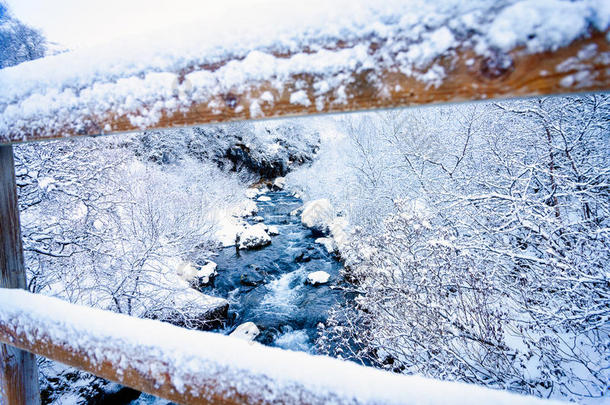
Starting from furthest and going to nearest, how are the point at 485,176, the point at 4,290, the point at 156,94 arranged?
1. the point at 485,176
2. the point at 4,290
3. the point at 156,94

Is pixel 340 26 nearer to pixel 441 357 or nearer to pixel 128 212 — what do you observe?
pixel 441 357

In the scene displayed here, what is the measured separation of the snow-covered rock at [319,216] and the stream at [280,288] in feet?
1.73

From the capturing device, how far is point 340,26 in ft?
1.50

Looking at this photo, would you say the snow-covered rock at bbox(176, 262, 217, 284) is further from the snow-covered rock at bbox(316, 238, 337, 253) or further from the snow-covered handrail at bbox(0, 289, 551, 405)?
the snow-covered handrail at bbox(0, 289, 551, 405)

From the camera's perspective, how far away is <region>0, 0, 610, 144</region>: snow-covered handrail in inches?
14.2

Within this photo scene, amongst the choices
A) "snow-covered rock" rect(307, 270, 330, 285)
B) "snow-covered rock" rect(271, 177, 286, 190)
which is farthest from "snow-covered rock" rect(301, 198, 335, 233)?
"snow-covered rock" rect(271, 177, 286, 190)

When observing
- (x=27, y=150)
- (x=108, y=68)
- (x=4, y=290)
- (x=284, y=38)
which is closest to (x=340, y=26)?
(x=284, y=38)

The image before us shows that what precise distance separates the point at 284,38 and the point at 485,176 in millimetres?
5865

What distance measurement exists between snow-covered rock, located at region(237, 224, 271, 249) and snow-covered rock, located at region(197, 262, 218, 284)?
1812 mm

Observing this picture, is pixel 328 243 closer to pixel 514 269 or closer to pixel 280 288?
pixel 280 288

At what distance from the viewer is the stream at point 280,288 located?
670 centimetres

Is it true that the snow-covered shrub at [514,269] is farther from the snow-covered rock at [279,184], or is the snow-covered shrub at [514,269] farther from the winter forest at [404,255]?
the snow-covered rock at [279,184]

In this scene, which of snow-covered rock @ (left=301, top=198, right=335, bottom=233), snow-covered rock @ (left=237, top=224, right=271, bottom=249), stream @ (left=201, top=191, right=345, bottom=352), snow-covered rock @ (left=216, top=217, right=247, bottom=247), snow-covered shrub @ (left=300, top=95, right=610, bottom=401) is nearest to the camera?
snow-covered shrub @ (left=300, top=95, right=610, bottom=401)

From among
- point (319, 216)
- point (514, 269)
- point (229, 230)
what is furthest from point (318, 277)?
point (229, 230)
